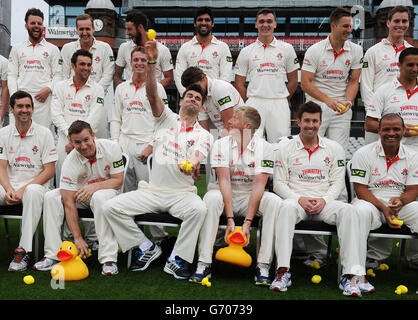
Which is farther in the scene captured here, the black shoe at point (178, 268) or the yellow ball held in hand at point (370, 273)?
the yellow ball held in hand at point (370, 273)

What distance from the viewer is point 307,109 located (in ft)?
13.9

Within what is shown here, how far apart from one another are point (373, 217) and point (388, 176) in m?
0.51

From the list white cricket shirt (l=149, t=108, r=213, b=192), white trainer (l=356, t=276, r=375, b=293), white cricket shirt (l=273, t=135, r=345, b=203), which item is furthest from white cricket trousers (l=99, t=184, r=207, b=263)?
white trainer (l=356, t=276, r=375, b=293)

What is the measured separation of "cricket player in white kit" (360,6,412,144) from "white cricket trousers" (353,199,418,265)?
142cm

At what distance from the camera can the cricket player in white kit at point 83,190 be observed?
4.18 metres

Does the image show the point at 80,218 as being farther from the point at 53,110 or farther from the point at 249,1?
the point at 249,1

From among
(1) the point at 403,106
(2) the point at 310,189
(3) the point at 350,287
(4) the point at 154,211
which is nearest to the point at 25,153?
(4) the point at 154,211

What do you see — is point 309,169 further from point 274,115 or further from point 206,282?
point 206,282

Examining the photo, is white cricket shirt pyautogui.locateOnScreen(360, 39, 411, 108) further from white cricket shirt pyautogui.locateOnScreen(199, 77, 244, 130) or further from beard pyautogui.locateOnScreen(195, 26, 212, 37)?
beard pyautogui.locateOnScreen(195, 26, 212, 37)

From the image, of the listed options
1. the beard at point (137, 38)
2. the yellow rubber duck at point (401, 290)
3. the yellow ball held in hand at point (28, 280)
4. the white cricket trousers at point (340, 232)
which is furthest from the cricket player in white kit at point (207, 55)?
the yellow rubber duck at point (401, 290)

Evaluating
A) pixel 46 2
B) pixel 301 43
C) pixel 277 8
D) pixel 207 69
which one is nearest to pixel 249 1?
pixel 277 8

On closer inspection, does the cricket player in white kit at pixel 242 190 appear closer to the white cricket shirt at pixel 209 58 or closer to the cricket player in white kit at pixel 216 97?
the cricket player in white kit at pixel 216 97

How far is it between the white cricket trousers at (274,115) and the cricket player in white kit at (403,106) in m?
1.12

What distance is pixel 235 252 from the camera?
3.82 metres
